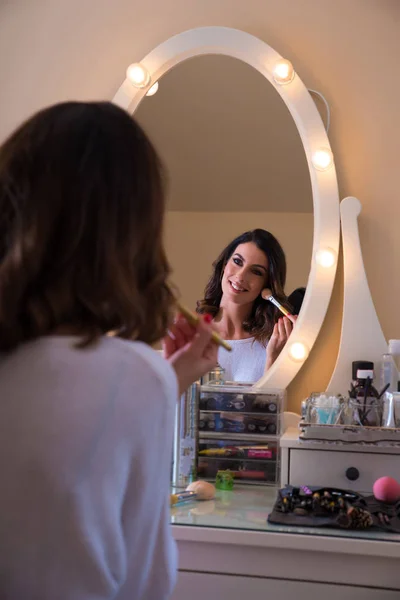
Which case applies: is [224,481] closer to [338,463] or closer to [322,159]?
[338,463]

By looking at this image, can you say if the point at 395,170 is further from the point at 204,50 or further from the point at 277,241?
the point at 204,50

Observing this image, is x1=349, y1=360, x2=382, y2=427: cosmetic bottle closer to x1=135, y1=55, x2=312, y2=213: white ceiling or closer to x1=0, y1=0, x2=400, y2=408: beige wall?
x1=0, y1=0, x2=400, y2=408: beige wall

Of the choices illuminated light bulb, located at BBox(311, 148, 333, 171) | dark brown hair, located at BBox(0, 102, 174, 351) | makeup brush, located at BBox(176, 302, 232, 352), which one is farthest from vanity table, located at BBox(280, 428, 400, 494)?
dark brown hair, located at BBox(0, 102, 174, 351)

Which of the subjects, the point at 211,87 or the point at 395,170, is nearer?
the point at 395,170

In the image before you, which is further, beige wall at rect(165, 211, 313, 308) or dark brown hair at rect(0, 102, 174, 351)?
beige wall at rect(165, 211, 313, 308)

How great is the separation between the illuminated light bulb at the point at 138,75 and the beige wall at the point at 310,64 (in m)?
0.08

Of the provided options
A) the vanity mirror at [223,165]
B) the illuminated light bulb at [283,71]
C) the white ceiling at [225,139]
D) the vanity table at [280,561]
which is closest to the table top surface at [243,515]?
the vanity table at [280,561]

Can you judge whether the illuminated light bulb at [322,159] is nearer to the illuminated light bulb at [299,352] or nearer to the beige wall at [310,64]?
the beige wall at [310,64]

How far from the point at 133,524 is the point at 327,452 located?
830mm

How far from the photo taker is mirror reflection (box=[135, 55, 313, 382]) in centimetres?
165

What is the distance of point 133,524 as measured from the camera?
580mm

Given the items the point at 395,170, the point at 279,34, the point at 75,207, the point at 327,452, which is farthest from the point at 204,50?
the point at 75,207

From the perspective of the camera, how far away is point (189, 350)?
2.77 ft

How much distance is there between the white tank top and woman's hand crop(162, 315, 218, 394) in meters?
0.75
